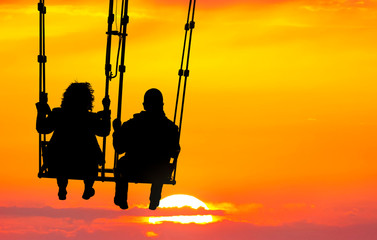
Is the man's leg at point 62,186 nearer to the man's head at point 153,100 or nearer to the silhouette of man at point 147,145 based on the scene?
the silhouette of man at point 147,145

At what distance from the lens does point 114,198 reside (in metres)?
19.3

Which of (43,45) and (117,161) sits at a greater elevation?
(43,45)

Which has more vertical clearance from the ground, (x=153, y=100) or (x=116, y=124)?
(x=153, y=100)

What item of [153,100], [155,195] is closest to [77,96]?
[153,100]

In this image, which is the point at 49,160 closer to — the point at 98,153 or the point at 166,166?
the point at 98,153

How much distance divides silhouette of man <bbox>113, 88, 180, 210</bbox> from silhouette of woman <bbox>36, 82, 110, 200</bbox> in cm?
37

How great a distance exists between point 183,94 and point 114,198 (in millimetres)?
2262

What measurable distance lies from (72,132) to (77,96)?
67 centimetres

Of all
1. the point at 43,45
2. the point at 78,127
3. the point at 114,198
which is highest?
the point at 43,45

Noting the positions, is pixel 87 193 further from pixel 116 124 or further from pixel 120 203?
pixel 116 124

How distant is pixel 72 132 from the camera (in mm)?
18766

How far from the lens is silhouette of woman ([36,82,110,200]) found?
18641 millimetres

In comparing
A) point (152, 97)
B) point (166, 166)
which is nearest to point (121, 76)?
point (152, 97)

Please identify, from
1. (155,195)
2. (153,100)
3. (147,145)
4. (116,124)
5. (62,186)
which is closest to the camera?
(153,100)
